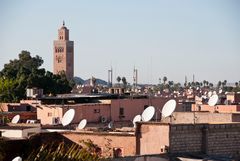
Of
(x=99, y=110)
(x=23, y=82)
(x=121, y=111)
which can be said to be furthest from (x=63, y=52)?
(x=99, y=110)

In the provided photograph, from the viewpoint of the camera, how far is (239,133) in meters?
23.7

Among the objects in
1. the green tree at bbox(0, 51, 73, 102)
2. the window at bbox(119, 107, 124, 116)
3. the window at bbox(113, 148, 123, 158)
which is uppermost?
the green tree at bbox(0, 51, 73, 102)

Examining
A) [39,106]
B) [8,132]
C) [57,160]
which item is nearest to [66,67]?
[39,106]

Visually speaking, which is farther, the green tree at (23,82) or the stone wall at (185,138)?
the green tree at (23,82)

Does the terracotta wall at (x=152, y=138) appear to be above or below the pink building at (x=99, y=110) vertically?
below

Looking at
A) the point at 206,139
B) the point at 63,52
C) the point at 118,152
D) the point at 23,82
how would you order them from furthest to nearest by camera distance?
the point at 63,52 → the point at 23,82 → the point at 206,139 → the point at 118,152

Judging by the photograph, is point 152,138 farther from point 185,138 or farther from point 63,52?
point 63,52

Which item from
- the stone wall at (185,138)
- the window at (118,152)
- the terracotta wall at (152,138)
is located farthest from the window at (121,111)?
the terracotta wall at (152,138)

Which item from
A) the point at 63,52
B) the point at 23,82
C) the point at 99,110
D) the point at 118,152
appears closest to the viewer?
the point at 118,152

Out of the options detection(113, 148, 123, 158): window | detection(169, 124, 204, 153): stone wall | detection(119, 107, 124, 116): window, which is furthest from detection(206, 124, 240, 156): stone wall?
detection(119, 107, 124, 116): window

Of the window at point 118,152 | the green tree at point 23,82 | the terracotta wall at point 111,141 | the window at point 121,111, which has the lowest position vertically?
the window at point 118,152

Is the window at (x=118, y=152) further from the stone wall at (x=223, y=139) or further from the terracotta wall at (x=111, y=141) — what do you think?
the stone wall at (x=223, y=139)

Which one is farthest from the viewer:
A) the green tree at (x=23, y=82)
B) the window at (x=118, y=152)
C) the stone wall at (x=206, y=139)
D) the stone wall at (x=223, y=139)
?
the green tree at (x=23, y=82)

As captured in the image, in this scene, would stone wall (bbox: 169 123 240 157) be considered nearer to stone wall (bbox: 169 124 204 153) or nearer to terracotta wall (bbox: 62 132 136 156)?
stone wall (bbox: 169 124 204 153)
